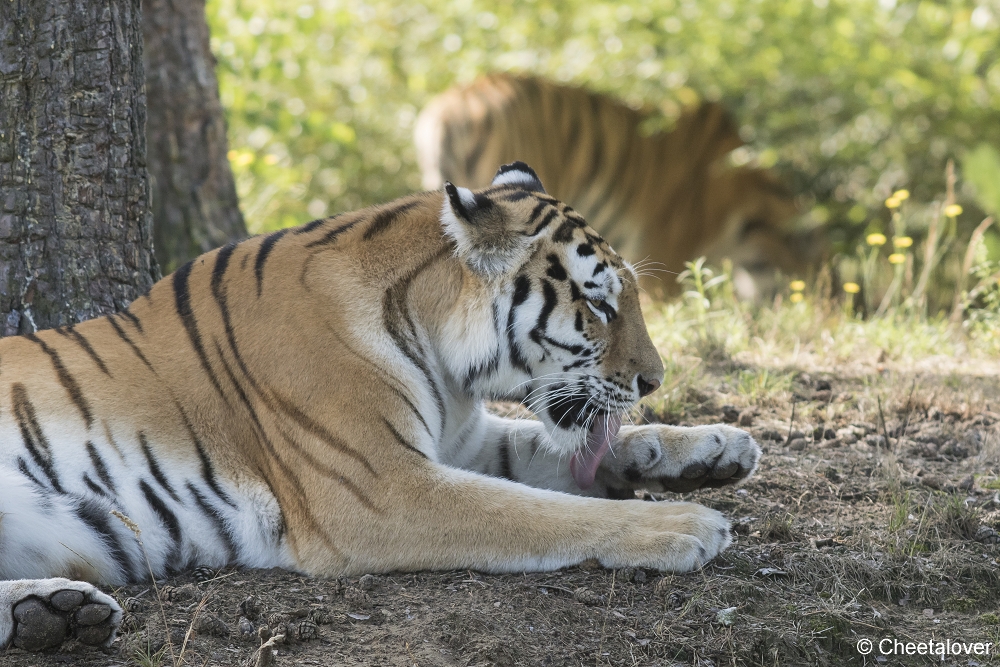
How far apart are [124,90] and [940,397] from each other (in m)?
3.20

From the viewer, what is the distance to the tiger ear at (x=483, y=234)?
9.59 feet

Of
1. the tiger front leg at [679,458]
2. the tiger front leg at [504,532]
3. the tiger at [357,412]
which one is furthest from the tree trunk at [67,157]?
the tiger front leg at [679,458]

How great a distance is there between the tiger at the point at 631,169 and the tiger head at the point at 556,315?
215 inches

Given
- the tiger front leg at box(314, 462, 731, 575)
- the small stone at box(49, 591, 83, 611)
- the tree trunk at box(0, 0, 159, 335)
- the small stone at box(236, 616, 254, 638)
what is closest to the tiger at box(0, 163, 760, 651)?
the tiger front leg at box(314, 462, 731, 575)

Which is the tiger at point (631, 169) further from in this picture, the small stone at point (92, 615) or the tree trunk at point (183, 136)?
the small stone at point (92, 615)

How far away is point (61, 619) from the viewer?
90.7 inches

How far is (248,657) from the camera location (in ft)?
7.73

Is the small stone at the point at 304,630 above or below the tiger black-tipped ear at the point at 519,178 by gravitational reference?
below

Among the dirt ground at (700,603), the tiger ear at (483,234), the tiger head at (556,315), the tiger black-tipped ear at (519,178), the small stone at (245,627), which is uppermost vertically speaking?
the tiger black-tipped ear at (519,178)

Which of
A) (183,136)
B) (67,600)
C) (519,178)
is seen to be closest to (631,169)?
(183,136)

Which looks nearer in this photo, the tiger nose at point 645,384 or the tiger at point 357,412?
the tiger at point 357,412

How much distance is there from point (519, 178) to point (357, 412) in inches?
39.7

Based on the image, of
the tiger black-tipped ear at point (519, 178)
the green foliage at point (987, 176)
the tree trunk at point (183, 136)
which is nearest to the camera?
the tiger black-tipped ear at point (519, 178)

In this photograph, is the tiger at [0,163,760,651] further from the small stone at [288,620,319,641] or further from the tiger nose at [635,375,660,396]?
the small stone at [288,620,319,641]
